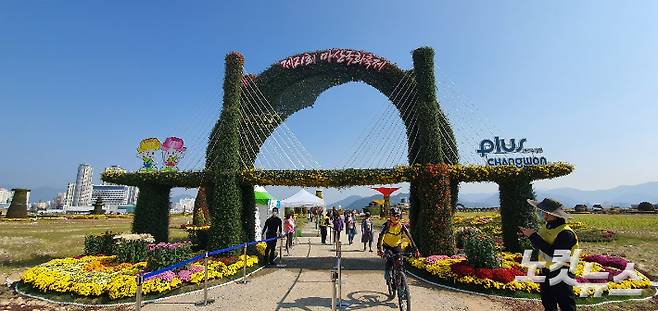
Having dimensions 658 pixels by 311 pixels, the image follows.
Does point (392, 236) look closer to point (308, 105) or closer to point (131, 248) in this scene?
point (131, 248)

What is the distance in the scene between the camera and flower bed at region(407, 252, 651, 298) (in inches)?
389

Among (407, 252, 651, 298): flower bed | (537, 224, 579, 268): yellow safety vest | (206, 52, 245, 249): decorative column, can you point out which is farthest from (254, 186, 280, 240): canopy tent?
(537, 224, 579, 268): yellow safety vest

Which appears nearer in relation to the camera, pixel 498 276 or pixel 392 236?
pixel 392 236

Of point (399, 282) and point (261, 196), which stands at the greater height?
point (261, 196)

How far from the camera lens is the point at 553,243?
553 centimetres

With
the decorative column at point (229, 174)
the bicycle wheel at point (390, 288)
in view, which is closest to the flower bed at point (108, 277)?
the decorative column at point (229, 174)

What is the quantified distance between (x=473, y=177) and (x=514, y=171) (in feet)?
5.33

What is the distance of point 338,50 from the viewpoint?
1691cm

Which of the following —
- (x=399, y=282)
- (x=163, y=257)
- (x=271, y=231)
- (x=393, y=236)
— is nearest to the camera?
(x=399, y=282)

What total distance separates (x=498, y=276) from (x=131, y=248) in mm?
12998

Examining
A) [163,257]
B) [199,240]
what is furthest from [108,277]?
[199,240]

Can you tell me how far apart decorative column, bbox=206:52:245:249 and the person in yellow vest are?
11795mm

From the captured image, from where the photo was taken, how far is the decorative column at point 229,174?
14641mm

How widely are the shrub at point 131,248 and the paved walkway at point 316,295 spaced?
189 inches
